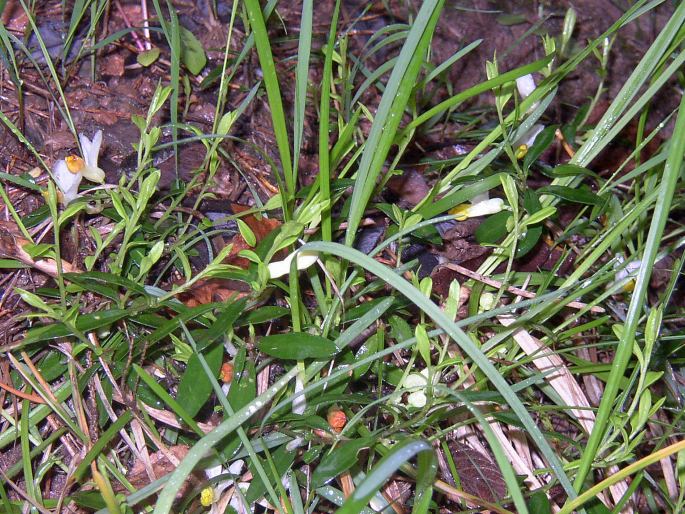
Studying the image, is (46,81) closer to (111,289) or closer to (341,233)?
(111,289)

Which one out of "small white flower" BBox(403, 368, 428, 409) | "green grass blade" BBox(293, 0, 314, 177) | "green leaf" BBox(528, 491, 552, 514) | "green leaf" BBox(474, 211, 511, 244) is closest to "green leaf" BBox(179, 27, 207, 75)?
"green grass blade" BBox(293, 0, 314, 177)

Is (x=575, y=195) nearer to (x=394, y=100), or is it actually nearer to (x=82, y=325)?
(x=394, y=100)

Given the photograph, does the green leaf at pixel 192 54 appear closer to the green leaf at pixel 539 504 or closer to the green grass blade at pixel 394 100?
the green grass blade at pixel 394 100

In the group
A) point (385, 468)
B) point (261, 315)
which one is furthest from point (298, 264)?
point (385, 468)

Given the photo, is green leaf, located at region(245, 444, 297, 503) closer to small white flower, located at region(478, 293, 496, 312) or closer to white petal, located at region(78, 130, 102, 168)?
small white flower, located at region(478, 293, 496, 312)

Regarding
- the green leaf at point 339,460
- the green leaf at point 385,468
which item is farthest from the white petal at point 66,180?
the green leaf at point 385,468

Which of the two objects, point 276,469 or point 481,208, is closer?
→ point 276,469

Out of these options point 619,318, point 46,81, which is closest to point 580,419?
point 619,318
